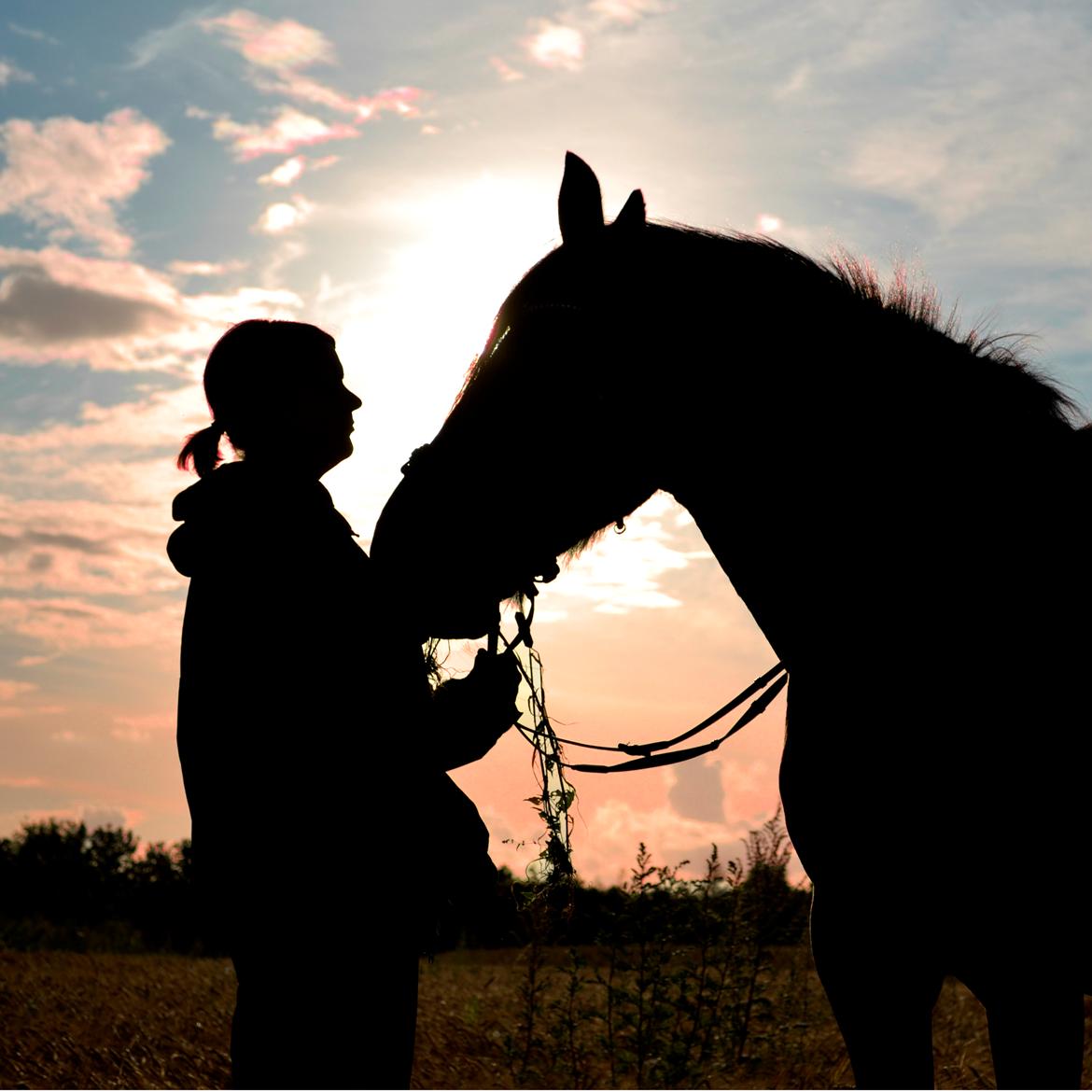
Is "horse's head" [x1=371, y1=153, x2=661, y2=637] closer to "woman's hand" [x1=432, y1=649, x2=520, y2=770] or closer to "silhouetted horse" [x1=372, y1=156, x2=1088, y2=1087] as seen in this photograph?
"silhouetted horse" [x1=372, y1=156, x2=1088, y2=1087]

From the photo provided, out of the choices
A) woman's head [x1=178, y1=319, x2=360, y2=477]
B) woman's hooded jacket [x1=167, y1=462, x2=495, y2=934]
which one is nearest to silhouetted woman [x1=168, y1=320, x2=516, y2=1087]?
woman's hooded jacket [x1=167, y1=462, x2=495, y2=934]

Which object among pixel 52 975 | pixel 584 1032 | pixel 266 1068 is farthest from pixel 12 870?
pixel 266 1068

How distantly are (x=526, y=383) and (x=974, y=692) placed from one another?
52.2 inches

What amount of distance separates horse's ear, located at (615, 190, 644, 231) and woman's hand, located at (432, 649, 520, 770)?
114 centimetres

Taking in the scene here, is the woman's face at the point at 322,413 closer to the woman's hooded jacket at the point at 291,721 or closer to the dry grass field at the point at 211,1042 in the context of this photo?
the woman's hooded jacket at the point at 291,721

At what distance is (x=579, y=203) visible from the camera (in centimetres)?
276

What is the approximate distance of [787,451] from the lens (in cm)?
262

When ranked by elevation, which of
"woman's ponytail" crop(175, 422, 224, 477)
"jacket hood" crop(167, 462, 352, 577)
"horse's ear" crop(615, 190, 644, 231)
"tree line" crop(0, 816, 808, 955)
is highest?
"horse's ear" crop(615, 190, 644, 231)

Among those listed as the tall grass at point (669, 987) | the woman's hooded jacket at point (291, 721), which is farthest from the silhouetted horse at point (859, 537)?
the tall grass at point (669, 987)

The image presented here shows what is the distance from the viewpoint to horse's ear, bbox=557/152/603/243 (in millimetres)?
2727

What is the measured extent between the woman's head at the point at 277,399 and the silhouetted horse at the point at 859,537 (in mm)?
247

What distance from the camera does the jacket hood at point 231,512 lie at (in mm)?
2475

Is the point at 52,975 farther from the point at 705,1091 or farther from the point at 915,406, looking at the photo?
the point at 915,406

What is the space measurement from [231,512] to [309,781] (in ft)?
2.13
